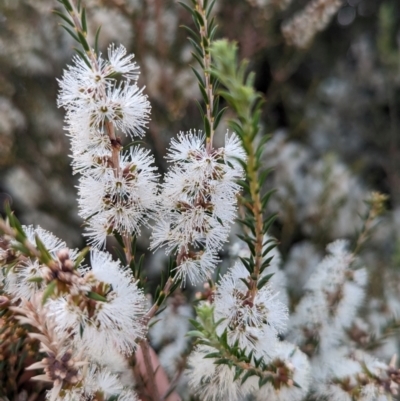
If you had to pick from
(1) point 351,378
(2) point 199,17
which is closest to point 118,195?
(2) point 199,17

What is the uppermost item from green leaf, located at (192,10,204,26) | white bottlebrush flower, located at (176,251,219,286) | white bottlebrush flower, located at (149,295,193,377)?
green leaf, located at (192,10,204,26)

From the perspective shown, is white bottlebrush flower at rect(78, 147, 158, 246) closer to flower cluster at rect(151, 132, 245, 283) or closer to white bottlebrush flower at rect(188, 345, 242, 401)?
flower cluster at rect(151, 132, 245, 283)

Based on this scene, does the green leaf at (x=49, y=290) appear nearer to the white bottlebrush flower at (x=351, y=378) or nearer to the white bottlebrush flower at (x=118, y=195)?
the white bottlebrush flower at (x=118, y=195)

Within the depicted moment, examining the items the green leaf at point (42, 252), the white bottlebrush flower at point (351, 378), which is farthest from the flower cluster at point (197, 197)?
the white bottlebrush flower at point (351, 378)

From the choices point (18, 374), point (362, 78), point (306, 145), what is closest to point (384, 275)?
point (306, 145)

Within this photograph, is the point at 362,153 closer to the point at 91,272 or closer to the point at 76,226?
the point at 76,226

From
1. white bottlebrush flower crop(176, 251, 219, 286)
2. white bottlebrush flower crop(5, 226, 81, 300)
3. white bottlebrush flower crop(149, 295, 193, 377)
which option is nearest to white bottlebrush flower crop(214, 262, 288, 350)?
white bottlebrush flower crop(176, 251, 219, 286)

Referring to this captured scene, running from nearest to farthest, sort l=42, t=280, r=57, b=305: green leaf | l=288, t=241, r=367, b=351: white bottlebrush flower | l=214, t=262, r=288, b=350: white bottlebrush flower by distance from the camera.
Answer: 1. l=42, t=280, r=57, b=305: green leaf
2. l=214, t=262, r=288, b=350: white bottlebrush flower
3. l=288, t=241, r=367, b=351: white bottlebrush flower
